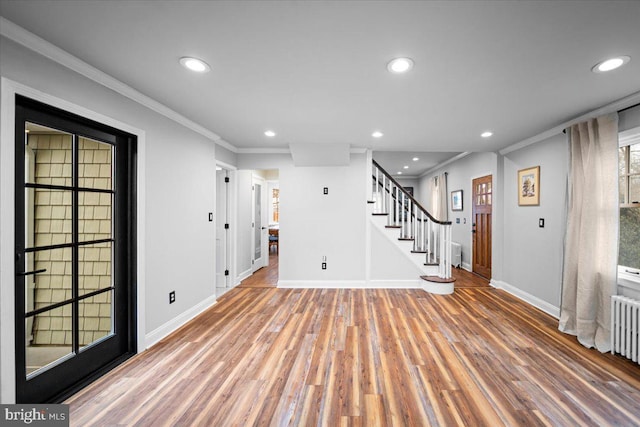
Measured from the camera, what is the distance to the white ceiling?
134 cm

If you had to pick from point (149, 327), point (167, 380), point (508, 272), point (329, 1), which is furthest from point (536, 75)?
point (149, 327)

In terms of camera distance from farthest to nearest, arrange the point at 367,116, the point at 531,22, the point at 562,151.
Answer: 1. the point at 562,151
2. the point at 367,116
3. the point at 531,22

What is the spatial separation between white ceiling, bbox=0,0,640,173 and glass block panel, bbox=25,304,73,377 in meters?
1.81

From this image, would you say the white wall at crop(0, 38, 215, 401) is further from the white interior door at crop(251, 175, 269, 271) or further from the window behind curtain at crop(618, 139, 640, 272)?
the window behind curtain at crop(618, 139, 640, 272)

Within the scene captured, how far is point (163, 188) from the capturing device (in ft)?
8.77

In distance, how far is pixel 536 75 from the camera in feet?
6.45

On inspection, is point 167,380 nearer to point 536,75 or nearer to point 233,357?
point 233,357

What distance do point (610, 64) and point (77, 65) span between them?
12.6ft

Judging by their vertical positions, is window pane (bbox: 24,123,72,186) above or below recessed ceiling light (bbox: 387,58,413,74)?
below

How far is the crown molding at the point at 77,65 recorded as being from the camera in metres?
1.47

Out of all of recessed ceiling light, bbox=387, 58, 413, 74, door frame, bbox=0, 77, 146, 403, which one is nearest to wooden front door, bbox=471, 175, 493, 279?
recessed ceiling light, bbox=387, 58, 413, 74

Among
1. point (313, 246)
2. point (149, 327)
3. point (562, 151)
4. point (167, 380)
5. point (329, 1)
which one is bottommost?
point (167, 380)

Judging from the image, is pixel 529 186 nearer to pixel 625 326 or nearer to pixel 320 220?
pixel 625 326

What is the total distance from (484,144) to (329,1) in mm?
3745
